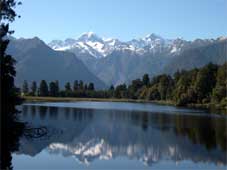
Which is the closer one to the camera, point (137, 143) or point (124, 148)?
point (124, 148)

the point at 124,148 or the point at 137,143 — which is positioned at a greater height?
the point at 137,143

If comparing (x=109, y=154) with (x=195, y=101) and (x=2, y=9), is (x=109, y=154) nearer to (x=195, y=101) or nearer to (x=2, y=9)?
(x=2, y=9)

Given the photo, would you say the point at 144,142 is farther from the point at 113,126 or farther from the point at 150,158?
the point at 113,126

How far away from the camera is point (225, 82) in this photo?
14162cm

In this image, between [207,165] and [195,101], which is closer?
[207,165]

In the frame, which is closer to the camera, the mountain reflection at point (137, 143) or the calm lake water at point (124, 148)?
the calm lake water at point (124, 148)

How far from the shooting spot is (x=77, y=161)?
132 feet

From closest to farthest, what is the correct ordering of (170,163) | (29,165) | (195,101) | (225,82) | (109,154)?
(29,165)
(170,163)
(109,154)
(225,82)
(195,101)

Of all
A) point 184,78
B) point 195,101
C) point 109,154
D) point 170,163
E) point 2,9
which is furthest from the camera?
point 184,78

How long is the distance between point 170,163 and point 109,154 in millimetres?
6852

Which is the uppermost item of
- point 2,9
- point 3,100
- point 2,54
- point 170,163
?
point 2,9

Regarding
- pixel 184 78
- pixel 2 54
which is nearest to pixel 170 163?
pixel 2 54

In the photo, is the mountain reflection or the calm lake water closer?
the calm lake water

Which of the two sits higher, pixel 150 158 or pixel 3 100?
pixel 3 100
